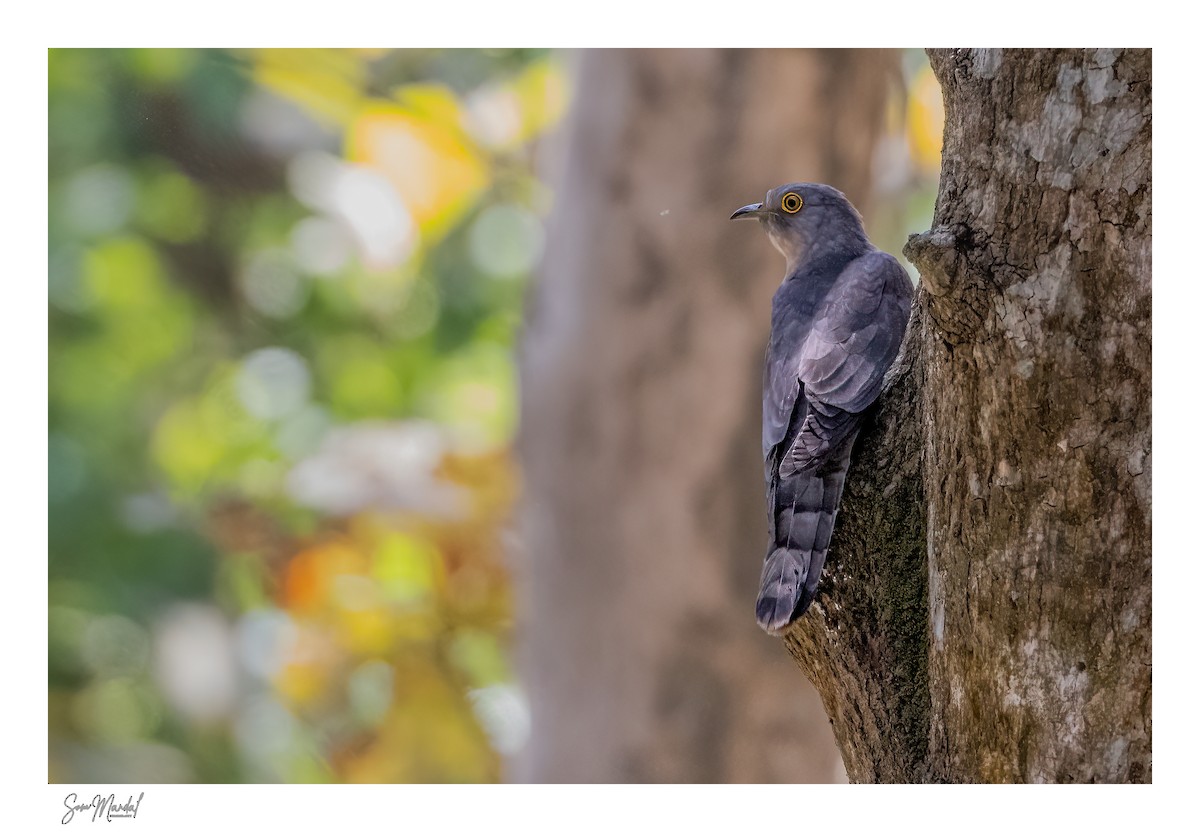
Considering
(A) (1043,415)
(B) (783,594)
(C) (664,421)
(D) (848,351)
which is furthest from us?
(C) (664,421)

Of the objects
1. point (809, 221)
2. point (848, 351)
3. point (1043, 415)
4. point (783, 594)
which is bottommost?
point (783, 594)

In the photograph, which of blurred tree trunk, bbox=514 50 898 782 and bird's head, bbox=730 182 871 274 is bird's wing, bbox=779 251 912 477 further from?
blurred tree trunk, bbox=514 50 898 782

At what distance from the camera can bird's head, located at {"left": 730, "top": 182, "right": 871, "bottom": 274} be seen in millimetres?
2035

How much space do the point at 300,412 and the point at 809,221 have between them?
2408mm

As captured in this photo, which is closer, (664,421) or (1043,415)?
(1043,415)

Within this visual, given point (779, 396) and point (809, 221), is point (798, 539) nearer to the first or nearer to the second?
point (779, 396)

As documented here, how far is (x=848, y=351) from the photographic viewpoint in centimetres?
175

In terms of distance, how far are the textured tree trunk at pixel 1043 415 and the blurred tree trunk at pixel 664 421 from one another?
1.96m

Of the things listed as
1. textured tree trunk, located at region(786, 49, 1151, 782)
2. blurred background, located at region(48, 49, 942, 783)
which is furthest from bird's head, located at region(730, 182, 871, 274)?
blurred background, located at region(48, 49, 942, 783)

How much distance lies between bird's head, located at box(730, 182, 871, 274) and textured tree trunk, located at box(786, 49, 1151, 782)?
17.6 inches
